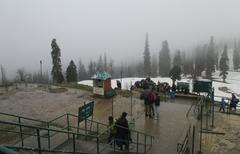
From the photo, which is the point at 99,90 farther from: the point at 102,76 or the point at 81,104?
the point at 81,104

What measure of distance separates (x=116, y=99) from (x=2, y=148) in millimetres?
16650

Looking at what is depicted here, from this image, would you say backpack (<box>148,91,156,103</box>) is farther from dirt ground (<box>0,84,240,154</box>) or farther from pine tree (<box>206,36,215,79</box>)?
pine tree (<box>206,36,215,79</box>)

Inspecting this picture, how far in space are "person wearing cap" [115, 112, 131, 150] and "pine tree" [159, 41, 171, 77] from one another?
90.5 meters

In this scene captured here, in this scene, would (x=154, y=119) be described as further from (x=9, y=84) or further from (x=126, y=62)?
(x=126, y=62)

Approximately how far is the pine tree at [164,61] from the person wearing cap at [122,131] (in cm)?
9051

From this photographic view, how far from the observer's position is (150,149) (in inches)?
431

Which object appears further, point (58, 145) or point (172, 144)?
point (172, 144)

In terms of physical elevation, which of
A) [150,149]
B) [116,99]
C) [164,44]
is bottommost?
[150,149]

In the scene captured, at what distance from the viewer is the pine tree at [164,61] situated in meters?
100

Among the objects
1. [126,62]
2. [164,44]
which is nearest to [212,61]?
[164,44]

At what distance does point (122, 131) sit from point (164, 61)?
92.0 metres

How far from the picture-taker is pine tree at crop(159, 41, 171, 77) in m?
100

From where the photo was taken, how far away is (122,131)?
394 inches

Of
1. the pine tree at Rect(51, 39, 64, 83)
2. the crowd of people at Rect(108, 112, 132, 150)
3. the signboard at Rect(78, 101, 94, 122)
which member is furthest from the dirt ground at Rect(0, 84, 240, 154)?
the pine tree at Rect(51, 39, 64, 83)
